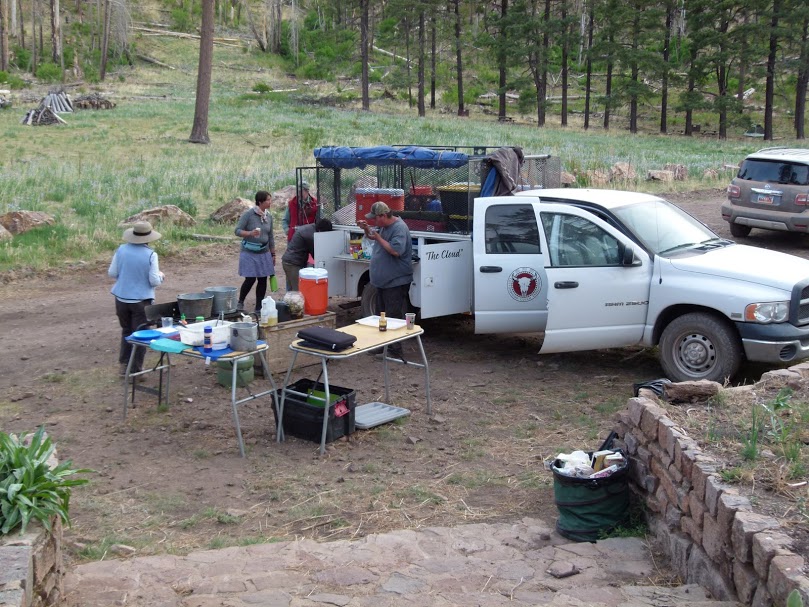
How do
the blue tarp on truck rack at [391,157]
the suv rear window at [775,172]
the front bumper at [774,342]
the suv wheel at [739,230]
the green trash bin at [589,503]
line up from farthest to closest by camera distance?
the suv wheel at [739,230] < the suv rear window at [775,172] < the blue tarp on truck rack at [391,157] < the front bumper at [774,342] < the green trash bin at [589,503]

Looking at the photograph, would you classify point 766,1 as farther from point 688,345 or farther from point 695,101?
point 688,345

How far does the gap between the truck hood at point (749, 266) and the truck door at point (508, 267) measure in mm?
1464

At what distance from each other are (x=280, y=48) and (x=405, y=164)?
77.3 m

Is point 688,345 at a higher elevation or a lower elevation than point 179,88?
lower

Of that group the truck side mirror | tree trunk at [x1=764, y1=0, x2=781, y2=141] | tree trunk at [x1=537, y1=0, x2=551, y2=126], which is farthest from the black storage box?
tree trunk at [x1=537, y1=0, x2=551, y2=126]

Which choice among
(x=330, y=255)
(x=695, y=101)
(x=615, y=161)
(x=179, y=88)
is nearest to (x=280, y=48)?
(x=179, y=88)

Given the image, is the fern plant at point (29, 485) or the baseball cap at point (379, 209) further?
the baseball cap at point (379, 209)

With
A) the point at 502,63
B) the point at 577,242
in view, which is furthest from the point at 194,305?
the point at 502,63

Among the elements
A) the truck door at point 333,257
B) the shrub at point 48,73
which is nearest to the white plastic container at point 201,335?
the truck door at point 333,257

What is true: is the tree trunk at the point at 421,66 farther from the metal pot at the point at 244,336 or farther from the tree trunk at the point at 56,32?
the metal pot at the point at 244,336

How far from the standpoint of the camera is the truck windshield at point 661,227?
30.1 feet

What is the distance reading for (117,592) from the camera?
4.79 meters

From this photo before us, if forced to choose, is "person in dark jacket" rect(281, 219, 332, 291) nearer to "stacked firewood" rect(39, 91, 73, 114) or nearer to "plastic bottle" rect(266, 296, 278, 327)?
"plastic bottle" rect(266, 296, 278, 327)

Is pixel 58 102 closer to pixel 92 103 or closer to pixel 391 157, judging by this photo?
pixel 92 103
